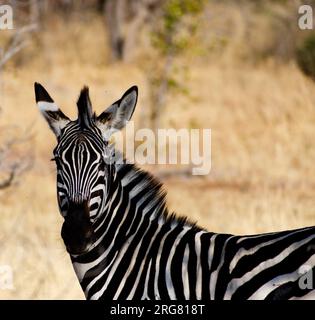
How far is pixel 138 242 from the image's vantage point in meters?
4.50

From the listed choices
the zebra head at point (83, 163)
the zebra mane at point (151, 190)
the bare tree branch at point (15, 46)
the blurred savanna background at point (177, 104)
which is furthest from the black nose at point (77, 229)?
the bare tree branch at point (15, 46)

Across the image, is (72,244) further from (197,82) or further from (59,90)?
(197,82)

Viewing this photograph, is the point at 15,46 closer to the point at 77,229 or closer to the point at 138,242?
the point at 138,242

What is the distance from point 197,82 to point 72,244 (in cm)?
1364

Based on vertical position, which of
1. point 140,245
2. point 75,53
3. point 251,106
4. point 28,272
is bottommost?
point 28,272

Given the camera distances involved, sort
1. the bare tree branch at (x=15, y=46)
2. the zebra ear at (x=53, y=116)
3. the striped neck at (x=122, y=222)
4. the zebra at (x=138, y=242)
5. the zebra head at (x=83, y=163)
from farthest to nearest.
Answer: the bare tree branch at (x=15, y=46)
the zebra ear at (x=53, y=116)
the striped neck at (x=122, y=222)
the zebra head at (x=83, y=163)
the zebra at (x=138, y=242)

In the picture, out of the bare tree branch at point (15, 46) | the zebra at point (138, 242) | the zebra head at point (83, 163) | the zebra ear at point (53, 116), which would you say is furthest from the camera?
the bare tree branch at point (15, 46)

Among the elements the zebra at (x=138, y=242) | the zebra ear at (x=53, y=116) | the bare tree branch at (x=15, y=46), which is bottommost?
the zebra at (x=138, y=242)

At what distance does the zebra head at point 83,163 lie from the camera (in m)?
4.25

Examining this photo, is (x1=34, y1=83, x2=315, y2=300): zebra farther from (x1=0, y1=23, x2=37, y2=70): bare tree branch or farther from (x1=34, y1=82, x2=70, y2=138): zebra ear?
(x1=0, y1=23, x2=37, y2=70): bare tree branch

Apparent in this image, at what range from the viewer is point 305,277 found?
4.02 m

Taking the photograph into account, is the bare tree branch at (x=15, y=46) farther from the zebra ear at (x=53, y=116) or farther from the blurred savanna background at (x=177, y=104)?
the zebra ear at (x=53, y=116)

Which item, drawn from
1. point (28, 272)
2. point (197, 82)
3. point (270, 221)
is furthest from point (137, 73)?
point (28, 272)

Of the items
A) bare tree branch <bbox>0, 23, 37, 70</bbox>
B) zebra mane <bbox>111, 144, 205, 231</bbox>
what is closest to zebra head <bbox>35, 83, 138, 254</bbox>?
zebra mane <bbox>111, 144, 205, 231</bbox>
